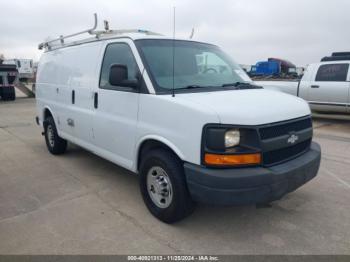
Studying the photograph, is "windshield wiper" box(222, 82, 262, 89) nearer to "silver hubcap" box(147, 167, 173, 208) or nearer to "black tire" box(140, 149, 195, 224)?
"black tire" box(140, 149, 195, 224)

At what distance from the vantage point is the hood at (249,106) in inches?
111

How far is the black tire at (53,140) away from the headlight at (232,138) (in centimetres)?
409

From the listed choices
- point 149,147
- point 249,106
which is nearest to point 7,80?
point 149,147

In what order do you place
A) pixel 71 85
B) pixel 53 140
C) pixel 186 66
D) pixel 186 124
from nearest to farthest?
pixel 186 124 < pixel 186 66 < pixel 71 85 < pixel 53 140

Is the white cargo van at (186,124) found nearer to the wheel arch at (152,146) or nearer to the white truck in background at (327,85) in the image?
the wheel arch at (152,146)

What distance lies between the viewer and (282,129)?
3111mm

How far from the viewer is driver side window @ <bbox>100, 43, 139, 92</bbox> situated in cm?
368

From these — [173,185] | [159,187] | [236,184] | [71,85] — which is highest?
[71,85]

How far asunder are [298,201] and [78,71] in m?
3.66

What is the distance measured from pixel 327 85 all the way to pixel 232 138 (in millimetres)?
8028

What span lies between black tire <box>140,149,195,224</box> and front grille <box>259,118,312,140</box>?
86 cm

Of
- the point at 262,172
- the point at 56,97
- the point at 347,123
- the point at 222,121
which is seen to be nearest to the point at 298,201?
the point at 262,172

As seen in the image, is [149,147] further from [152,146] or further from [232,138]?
[232,138]

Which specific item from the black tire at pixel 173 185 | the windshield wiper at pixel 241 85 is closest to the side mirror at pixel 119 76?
the black tire at pixel 173 185
